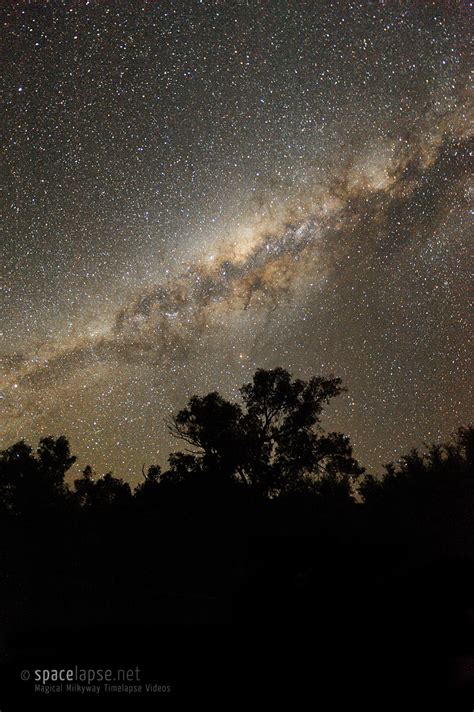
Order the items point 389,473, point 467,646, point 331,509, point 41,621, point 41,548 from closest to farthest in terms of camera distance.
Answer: point 467,646 < point 41,621 < point 331,509 < point 41,548 < point 389,473

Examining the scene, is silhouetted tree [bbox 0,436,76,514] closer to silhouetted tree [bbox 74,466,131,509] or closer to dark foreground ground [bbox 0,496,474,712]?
silhouetted tree [bbox 74,466,131,509]

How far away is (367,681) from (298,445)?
1833 cm

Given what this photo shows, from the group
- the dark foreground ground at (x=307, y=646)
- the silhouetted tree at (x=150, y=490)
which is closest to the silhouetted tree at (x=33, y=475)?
the silhouetted tree at (x=150, y=490)

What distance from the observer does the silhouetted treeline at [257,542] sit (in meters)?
5.06

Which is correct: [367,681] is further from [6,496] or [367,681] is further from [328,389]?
[6,496]

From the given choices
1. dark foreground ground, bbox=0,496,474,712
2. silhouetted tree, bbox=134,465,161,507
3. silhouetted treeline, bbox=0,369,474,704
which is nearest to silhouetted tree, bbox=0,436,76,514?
silhouetted treeline, bbox=0,369,474,704

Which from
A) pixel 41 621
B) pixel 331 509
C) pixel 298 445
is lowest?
pixel 41 621

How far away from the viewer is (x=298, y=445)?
22094mm

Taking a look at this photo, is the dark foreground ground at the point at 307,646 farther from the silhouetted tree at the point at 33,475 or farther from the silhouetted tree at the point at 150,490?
the silhouetted tree at the point at 33,475

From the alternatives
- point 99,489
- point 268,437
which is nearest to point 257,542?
point 268,437

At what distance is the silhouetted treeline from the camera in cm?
506

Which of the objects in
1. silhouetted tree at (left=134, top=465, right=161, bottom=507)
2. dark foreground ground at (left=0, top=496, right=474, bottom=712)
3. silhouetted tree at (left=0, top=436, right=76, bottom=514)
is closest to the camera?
dark foreground ground at (left=0, top=496, right=474, bottom=712)

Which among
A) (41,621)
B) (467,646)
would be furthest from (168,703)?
(41,621)

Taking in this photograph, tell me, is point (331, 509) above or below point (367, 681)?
above
